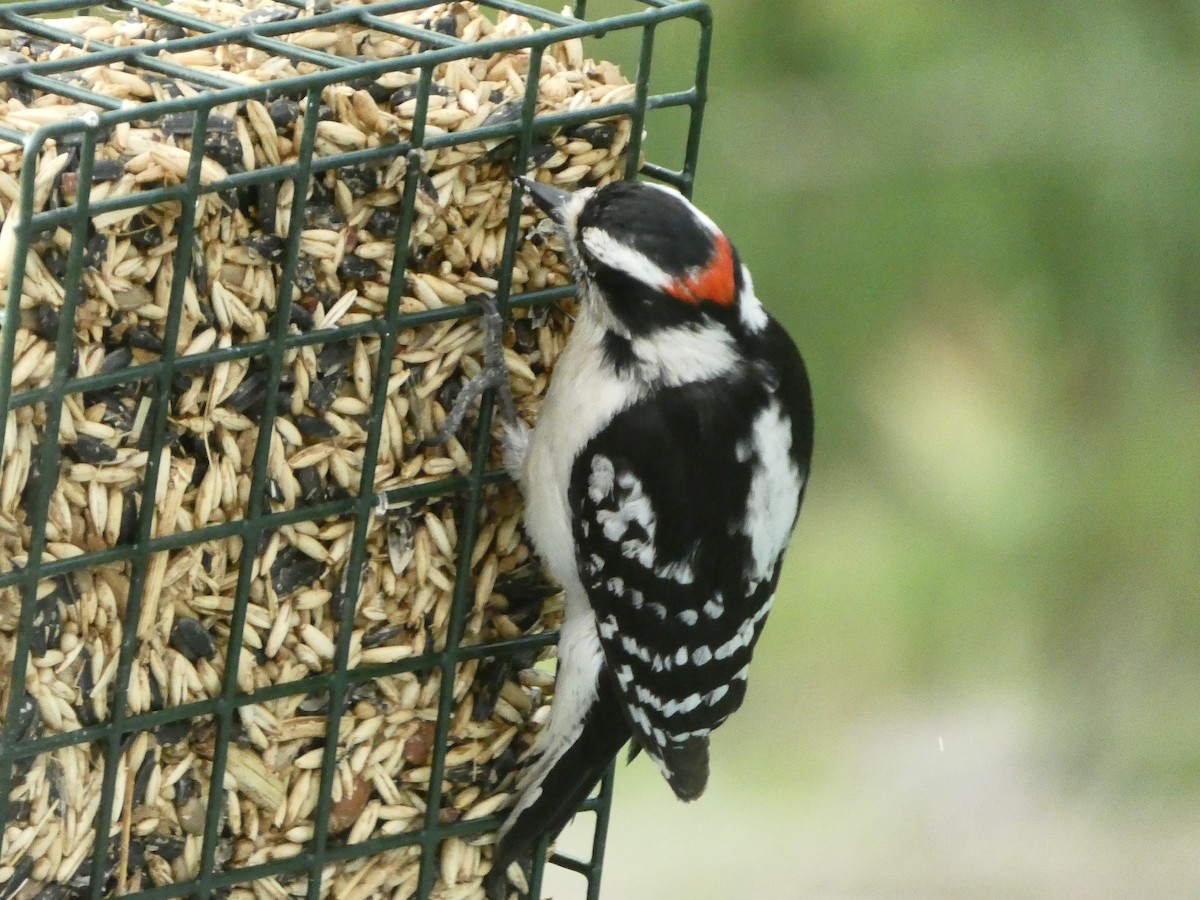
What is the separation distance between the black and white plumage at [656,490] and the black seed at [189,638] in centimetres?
61

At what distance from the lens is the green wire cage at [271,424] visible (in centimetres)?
250

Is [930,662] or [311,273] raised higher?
[311,273]

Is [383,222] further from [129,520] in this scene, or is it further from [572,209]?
[129,520]

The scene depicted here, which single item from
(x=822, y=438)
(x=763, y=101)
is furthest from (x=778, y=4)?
(x=822, y=438)

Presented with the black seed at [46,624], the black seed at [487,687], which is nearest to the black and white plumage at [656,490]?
the black seed at [487,687]

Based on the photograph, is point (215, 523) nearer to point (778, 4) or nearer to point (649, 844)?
point (778, 4)

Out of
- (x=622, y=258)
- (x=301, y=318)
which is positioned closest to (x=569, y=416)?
(x=622, y=258)

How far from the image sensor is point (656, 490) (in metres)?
3.07

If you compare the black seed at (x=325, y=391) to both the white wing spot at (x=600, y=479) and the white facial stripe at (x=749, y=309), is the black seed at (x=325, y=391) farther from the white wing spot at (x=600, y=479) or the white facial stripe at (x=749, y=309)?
the white facial stripe at (x=749, y=309)

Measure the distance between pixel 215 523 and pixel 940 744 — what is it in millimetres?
2875

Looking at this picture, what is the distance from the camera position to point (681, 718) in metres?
3.20

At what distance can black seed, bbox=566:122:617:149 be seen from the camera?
9.94 ft

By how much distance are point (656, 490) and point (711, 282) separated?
366mm

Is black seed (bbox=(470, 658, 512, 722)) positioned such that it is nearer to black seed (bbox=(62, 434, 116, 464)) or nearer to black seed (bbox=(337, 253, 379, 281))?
black seed (bbox=(337, 253, 379, 281))
